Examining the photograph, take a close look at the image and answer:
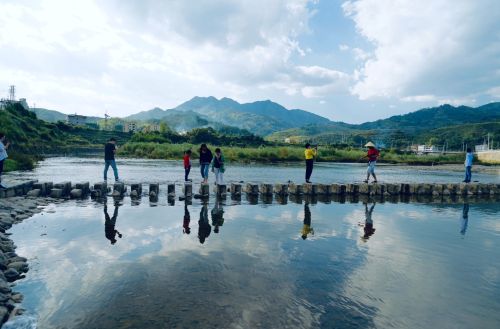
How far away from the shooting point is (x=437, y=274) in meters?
6.90

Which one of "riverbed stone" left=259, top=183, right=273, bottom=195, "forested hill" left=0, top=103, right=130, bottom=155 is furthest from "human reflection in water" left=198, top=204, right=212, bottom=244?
"forested hill" left=0, top=103, right=130, bottom=155

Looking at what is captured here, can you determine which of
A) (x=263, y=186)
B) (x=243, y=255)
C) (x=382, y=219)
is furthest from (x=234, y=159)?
(x=243, y=255)

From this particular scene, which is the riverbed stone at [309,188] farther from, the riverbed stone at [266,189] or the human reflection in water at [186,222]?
the human reflection in water at [186,222]

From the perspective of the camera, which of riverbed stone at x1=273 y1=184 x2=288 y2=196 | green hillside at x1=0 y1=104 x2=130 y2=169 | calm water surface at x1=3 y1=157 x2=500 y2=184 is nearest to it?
riverbed stone at x1=273 y1=184 x2=288 y2=196

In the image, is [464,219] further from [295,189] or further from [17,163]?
[17,163]

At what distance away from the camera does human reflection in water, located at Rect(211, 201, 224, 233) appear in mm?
10406

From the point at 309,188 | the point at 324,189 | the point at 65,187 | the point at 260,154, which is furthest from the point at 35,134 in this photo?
the point at 324,189

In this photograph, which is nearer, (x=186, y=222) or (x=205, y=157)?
(x=186, y=222)

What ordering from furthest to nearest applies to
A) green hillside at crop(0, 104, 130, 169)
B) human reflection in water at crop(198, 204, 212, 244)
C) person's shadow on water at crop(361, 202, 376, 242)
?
green hillside at crop(0, 104, 130, 169), person's shadow on water at crop(361, 202, 376, 242), human reflection in water at crop(198, 204, 212, 244)

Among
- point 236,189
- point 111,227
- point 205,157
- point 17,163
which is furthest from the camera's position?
point 17,163

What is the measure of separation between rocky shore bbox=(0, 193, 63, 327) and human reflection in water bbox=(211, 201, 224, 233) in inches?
193

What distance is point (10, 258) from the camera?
707 cm

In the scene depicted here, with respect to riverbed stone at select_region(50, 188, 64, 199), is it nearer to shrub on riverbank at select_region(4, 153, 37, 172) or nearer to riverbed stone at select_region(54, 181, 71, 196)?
riverbed stone at select_region(54, 181, 71, 196)

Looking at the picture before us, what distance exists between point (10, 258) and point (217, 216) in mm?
6151
